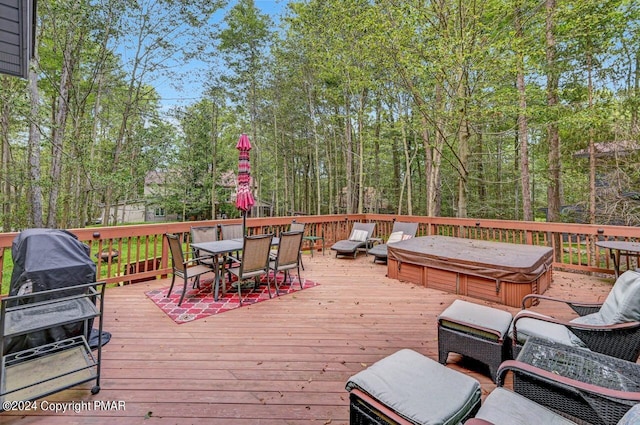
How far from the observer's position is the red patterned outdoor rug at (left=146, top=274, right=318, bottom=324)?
3.40 metres

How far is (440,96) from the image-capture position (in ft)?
23.1

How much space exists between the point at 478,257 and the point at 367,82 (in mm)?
Answer: 5609

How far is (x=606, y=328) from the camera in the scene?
184 cm

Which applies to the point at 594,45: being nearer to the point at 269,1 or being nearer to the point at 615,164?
the point at 615,164

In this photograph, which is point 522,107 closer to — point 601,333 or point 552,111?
point 552,111

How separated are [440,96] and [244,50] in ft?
26.6

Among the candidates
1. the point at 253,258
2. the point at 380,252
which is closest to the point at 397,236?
the point at 380,252

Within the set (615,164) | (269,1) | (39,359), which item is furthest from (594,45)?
(39,359)

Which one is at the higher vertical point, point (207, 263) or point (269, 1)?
point (269, 1)

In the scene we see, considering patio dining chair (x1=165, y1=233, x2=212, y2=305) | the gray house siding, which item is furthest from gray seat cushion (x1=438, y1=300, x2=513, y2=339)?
the gray house siding

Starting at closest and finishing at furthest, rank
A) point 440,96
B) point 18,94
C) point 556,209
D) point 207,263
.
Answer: point 207,263 → point 18,94 → point 440,96 → point 556,209

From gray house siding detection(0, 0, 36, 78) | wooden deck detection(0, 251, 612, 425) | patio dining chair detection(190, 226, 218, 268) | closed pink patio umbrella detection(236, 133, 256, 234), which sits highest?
gray house siding detection(0, 0, 36, 78)

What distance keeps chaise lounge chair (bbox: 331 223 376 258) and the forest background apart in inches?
96.4

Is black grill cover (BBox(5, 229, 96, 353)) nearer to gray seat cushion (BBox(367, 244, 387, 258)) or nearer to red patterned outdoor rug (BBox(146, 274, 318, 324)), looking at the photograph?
red patterned outdoor rug (BBox(146, 274, 318, 324))
